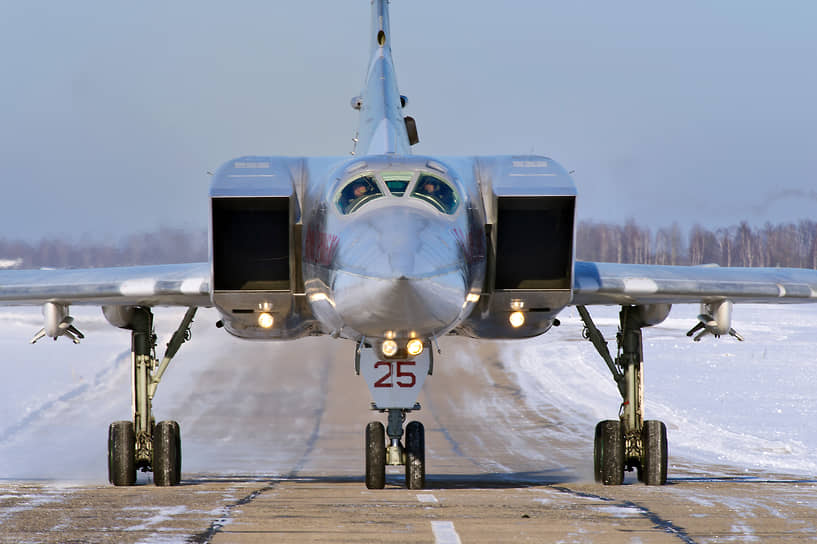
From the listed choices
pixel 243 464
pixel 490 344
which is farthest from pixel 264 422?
pixel 490 344

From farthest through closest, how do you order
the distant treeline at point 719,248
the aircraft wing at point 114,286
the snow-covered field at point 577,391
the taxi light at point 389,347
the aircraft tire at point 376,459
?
the distant treeline at point 719,248, the snow-covered field at point 577,391, the aircraft wing at point 114,286, the aircraft tire at point 376,459, the taxi light at point 389,347

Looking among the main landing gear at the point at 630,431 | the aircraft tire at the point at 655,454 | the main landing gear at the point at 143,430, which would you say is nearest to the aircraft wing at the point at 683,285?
the main landing gear at the point at 630,431

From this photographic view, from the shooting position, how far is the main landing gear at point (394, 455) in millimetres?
12609

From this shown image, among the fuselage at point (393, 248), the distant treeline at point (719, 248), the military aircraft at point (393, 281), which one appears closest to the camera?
the fuselage at point (393, 248)

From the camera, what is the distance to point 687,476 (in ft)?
52.7

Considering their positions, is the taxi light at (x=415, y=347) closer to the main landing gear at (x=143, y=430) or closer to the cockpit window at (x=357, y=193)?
the cockpit window at (x=357, y=193)

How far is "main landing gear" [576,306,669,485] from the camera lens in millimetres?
14406

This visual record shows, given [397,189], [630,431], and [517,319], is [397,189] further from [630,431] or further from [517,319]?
[630,431]

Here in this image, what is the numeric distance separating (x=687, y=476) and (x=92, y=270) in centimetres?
848

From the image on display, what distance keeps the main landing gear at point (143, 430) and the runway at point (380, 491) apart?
0.38 metres

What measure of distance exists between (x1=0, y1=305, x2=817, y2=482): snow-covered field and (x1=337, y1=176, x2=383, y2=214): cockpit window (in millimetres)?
7786

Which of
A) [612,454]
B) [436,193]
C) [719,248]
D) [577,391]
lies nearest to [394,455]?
[436,193]

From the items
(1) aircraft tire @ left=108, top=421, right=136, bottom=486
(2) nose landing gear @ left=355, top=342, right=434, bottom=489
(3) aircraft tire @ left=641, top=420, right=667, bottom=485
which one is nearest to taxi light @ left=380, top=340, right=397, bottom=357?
(2) nose landing gear @ left=355, top=342, right=434, bottom=489

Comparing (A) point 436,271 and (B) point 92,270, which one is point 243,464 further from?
(A) point 436,271
